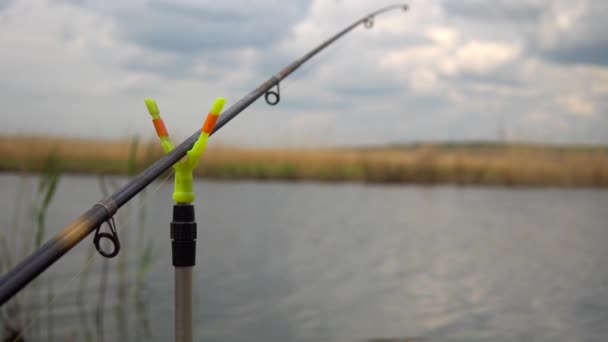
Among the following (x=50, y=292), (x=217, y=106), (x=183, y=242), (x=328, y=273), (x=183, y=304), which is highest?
(x=217, y=106)

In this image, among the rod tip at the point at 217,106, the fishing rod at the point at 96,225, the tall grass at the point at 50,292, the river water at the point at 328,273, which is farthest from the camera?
the river water at the point at 328,273

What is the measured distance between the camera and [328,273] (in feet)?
22.4

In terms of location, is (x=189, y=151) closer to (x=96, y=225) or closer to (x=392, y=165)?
(x=96, y=225)

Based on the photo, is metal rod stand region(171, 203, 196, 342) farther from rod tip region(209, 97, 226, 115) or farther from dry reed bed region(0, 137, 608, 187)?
dry reed bed region(0, 137, 608, 187)

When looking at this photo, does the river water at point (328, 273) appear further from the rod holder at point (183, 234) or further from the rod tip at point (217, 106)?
the rod tip at point (217, 106)

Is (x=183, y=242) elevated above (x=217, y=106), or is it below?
below

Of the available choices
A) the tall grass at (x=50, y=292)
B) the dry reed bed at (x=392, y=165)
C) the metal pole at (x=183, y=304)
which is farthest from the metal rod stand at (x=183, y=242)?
the dry reed bed at (x=392, y=165)

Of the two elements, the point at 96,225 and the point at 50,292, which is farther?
the point at 50,292

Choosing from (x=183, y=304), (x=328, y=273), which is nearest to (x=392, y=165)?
(x=328, y=273)

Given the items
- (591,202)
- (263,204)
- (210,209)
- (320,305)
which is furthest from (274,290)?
(591,202)

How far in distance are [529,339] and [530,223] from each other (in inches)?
249

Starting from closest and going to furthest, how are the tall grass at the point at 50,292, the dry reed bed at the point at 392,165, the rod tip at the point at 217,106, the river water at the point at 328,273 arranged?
the rod tip at the point at 217,106, the tall grass at the point at 50,292, the river water at the point at 328,273, the dry reed bed at the point at 392,165

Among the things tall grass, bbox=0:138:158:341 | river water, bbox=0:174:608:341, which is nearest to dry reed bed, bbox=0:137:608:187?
river water, bbox=0:174:608:341

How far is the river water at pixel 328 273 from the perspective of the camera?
4.69 m
